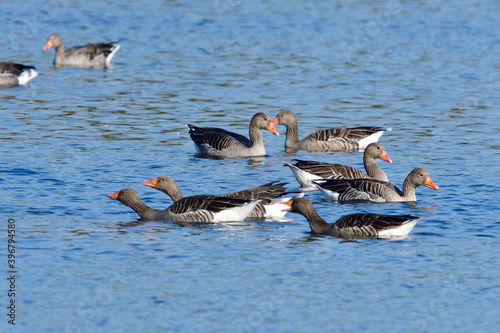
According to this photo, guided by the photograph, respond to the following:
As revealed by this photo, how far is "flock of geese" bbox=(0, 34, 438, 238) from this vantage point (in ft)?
49.5

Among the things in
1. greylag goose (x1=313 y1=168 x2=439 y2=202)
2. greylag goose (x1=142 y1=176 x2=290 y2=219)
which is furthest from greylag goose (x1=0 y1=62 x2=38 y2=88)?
greylag goose (x1=313 y1=168 x2=439 y2=202)

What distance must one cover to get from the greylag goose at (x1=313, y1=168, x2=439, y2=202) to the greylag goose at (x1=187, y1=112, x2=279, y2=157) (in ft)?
16.7

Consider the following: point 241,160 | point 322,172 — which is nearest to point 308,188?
point 322,172

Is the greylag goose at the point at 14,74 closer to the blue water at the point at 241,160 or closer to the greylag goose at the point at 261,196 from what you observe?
the blue water at the point at 241,160

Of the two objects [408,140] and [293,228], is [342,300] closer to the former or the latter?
[293,228]

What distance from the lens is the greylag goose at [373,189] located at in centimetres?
→ 1786

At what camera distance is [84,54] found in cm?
3450

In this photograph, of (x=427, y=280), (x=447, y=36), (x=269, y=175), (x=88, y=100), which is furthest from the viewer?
(x=447, y=36)

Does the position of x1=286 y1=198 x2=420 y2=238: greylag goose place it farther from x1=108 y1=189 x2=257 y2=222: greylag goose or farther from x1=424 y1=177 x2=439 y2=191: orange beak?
x1=424 y1=177 x2=439 y2=191: orange beak

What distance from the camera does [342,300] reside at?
12.1 meters

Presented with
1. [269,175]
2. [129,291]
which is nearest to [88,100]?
[269,175]

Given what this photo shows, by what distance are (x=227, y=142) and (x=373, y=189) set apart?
600 centimetres

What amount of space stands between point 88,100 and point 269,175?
1017 centimetres

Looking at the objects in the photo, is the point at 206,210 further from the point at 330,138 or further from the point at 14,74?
the point at 14,74
